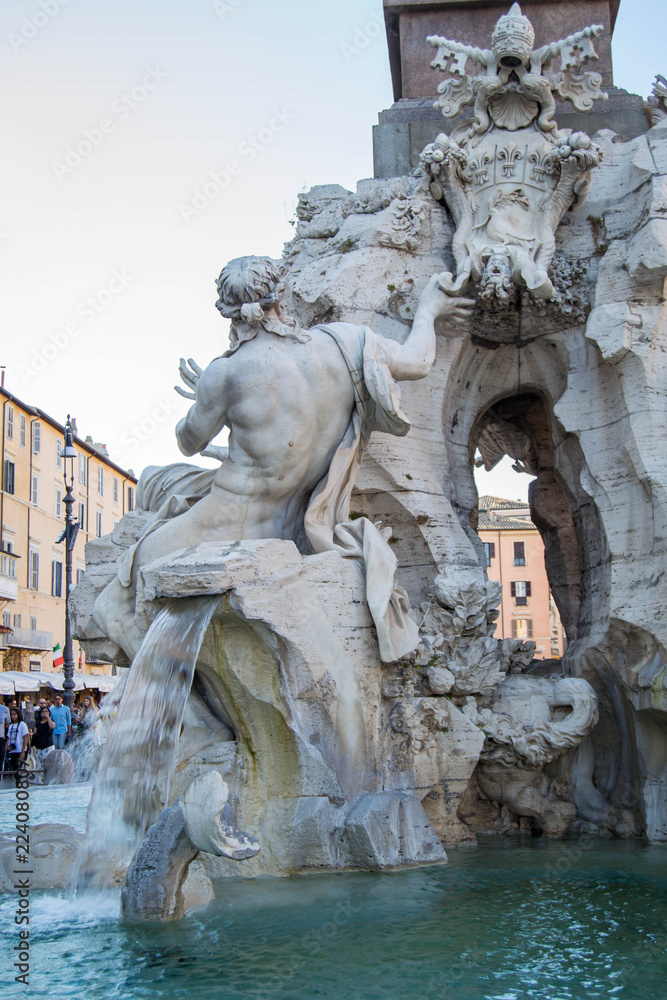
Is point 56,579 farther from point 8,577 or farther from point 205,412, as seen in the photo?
point 205,412

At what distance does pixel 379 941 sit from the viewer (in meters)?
4.18

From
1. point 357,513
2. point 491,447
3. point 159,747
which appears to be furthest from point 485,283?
point 159,747

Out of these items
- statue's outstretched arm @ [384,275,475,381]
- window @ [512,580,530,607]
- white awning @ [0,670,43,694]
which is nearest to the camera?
statue's outstretched arm @ [384,275,475,381]

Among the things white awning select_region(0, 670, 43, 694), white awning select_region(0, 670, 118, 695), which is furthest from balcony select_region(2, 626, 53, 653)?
white awning select_region(0, 670, 43, 694)

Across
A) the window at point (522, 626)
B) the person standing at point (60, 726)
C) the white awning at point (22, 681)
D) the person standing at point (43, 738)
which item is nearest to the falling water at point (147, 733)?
the person standing at point (43, 738)

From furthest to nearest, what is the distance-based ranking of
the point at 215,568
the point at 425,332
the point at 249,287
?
1. the point at 425,332
2. the point at 249,287
3. the point at 215,568

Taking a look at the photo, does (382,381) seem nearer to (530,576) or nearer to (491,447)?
(491,447)

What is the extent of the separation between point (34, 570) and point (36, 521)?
156 centimetres

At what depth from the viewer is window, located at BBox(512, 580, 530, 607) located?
3331 cm

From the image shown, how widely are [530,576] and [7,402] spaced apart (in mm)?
16357

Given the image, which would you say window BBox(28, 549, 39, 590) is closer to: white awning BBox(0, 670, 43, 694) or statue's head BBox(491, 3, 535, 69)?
white awning BBox(0, 670, 43, 694)

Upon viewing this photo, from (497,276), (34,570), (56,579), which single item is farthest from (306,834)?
(56,579)

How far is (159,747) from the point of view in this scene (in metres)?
5.33

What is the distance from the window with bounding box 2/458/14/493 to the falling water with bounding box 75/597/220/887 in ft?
88.4
